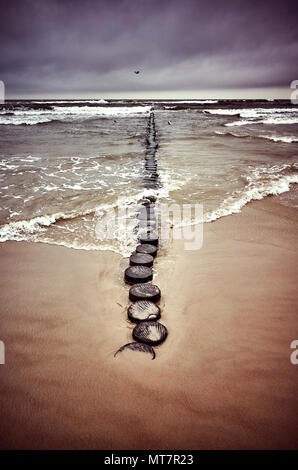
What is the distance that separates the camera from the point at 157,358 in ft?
6.78

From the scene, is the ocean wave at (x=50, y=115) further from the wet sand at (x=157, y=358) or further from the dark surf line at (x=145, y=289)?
the wet sand at (x=157, y=358)

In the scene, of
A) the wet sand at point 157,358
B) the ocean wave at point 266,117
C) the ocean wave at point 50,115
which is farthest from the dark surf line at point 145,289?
the ocean wave at point 50,115

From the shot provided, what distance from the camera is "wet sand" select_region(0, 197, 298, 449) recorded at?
161 centimetres

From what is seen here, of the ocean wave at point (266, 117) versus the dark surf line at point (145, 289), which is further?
the ocean wave at point (266, 117)

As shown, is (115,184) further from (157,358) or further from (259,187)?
(157,358)

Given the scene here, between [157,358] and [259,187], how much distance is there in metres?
5.48

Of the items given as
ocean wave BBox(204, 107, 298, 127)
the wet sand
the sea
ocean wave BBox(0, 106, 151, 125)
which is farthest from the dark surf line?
ocean wave BBox(0, 106, 151, 125)

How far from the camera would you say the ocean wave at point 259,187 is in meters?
5.05

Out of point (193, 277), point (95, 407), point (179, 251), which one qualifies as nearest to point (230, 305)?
point (193, 277)

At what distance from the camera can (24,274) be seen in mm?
3160

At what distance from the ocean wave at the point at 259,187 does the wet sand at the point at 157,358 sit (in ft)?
5.54

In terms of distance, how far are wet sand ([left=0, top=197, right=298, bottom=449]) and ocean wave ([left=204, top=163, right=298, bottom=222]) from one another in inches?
66.5

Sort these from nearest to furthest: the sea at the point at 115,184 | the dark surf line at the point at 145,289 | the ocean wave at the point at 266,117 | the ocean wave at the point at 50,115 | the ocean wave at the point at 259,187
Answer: the dark surf line at the point at 145,289 → the sea at the point at 115,184 → the ocean wave at the point at 259,187 → the ocean wave at the point at 266,117 → the ocean wave at the point at 50,115

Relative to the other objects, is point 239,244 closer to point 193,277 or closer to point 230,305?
point 193,277
